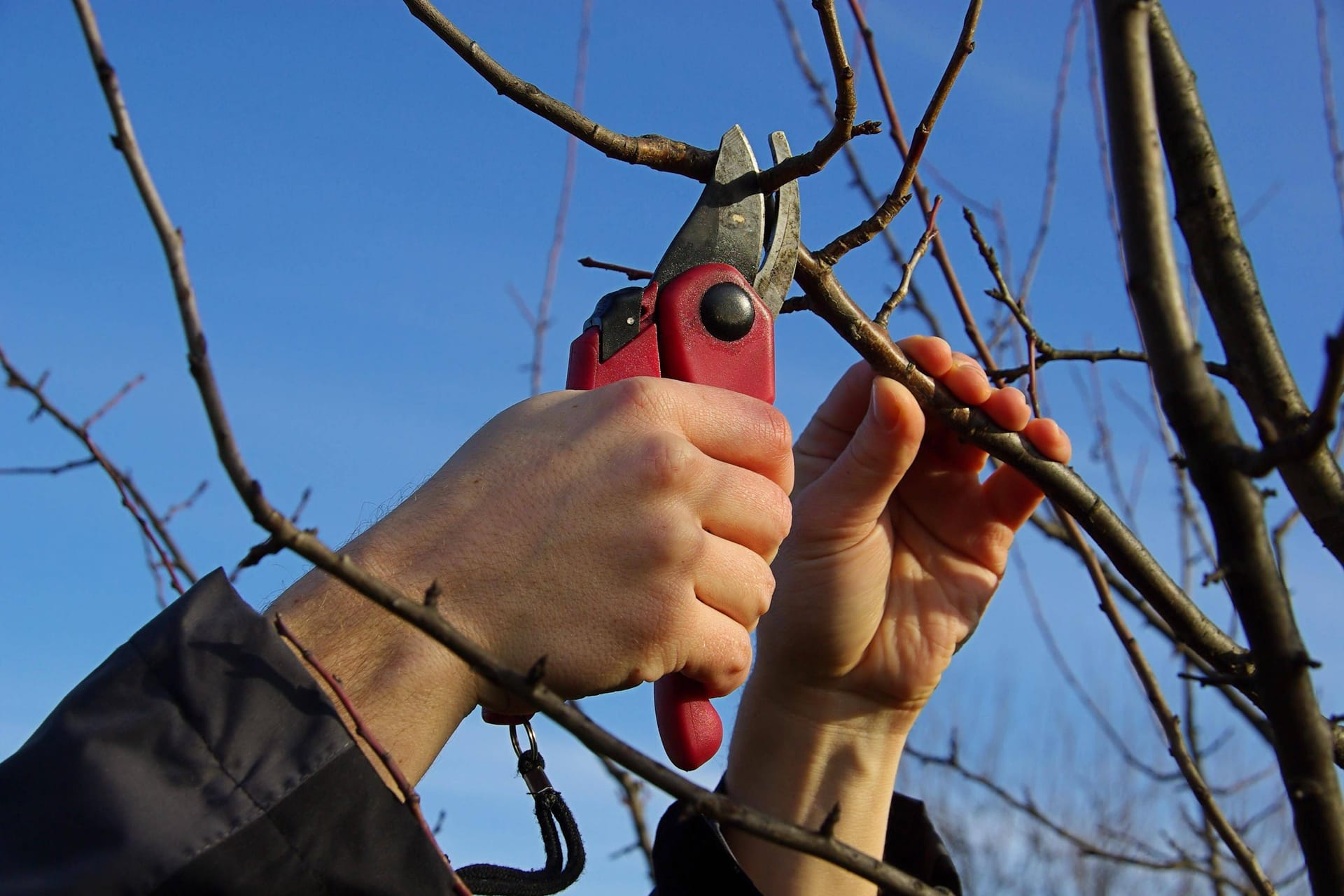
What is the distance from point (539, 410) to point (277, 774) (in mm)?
560

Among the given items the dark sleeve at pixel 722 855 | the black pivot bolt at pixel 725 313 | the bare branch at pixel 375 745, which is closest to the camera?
the bare branch at pixel 375 745

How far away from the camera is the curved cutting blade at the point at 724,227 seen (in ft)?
5.76

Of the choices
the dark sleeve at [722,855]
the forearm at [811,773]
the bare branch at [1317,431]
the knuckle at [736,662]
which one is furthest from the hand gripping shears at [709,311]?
the bare branch at [1317,431]

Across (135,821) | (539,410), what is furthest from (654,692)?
(135,821)

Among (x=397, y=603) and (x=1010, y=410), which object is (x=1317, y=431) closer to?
(x=397, y=603)

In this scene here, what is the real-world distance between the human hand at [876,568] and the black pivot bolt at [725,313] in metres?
0.40

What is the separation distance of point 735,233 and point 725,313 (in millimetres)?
158

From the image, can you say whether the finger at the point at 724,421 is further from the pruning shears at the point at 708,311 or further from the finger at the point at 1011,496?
the finger at the point at 1011,496

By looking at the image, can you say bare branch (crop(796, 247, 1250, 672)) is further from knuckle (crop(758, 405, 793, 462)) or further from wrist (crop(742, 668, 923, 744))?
wrist (crop(742, 668, 923, 744))

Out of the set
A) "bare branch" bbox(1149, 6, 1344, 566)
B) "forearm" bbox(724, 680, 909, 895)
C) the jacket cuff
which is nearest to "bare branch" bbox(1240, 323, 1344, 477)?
"bare branch" bbox(1149, 6, 1344, 566)

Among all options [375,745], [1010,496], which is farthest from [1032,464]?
[375,745]

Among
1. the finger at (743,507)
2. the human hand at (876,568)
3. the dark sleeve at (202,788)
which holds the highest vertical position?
the human hand at (876,568)

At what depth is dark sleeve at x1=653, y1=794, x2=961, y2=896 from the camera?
1954 mm

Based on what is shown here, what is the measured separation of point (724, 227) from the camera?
1.76m
